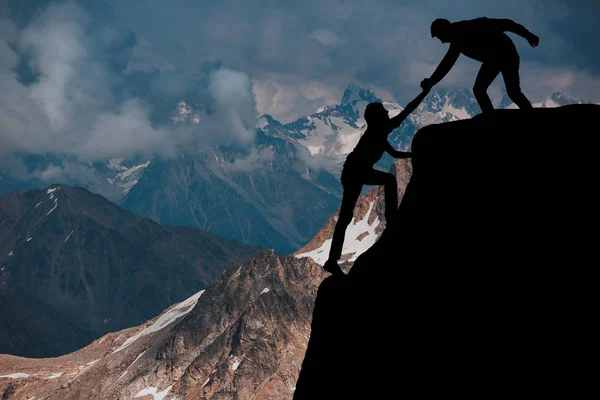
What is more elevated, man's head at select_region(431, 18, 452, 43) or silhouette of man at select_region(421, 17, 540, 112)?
man's head at select_region(431, 18, 452, 43)

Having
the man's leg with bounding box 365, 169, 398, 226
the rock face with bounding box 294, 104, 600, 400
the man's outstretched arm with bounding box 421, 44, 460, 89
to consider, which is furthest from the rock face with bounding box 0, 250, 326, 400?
the man's outstretched arm with bounding box 421, 44, 460, 89

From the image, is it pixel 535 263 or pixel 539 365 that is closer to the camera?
pixel 539 365

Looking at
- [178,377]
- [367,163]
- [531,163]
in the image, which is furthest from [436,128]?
[178,377]

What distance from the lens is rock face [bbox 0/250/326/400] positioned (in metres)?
130

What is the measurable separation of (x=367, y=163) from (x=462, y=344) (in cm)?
625

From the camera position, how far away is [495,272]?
11922mm

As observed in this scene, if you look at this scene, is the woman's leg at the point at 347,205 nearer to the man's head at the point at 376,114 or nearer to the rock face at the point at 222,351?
the man's head at the point at 376,114

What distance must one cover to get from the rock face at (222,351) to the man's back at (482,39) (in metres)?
110

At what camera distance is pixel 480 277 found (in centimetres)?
1215

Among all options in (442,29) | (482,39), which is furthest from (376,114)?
(482,39)

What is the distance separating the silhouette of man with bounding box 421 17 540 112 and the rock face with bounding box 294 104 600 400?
1769 mm

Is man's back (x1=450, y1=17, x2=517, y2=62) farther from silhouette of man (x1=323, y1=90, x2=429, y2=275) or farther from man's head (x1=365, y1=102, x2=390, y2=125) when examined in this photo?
man's head (x1=365, y1=102, x2=390, y2=125)

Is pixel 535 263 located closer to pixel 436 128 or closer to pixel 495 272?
pixel 495 272

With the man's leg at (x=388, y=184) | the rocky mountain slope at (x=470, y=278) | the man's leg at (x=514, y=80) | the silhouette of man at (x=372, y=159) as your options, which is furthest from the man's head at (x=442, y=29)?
the man's leg at (x=388, y=184)
